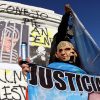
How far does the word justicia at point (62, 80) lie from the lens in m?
3.39

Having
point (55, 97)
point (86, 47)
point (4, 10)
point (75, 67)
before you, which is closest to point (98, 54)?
point (86, 47)

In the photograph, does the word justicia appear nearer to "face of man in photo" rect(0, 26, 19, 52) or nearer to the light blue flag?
the light blue flag

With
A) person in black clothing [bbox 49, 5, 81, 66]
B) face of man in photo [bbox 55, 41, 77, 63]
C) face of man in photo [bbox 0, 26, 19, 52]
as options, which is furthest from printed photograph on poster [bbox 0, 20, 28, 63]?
face of man in photo [bbox 55, 41, 77, 63]

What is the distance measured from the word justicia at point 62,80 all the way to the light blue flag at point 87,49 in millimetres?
242

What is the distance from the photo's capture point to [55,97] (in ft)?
11.1

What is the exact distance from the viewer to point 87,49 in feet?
13.9

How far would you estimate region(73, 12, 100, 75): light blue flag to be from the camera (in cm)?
404

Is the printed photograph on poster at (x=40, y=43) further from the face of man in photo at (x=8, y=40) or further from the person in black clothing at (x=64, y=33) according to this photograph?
the face of man in photo at (x=8, y=40)

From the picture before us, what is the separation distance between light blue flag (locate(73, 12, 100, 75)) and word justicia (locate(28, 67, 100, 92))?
0.24 meters

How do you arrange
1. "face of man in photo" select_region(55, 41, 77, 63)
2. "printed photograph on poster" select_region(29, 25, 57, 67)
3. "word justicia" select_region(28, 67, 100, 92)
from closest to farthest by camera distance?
1. "word justicia" select_region(28, 67, 100, 92)
2. "face of man in photo" select_region(55, 41, 77, 63)
3. "printed photograph on poster" select_region(29, 25, 57, 67)

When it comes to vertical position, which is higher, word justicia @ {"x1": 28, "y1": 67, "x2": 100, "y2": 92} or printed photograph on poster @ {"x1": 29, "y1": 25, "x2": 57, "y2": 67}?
printed photograph on poster @ {"x1": 29, "y1": 25, "x2": 57, "y2": 67}

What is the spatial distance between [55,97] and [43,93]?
12 centimetres

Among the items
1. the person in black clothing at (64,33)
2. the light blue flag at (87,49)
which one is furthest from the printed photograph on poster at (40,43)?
the light blue flag at (87,49)

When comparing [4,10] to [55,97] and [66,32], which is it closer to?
[66,32]
